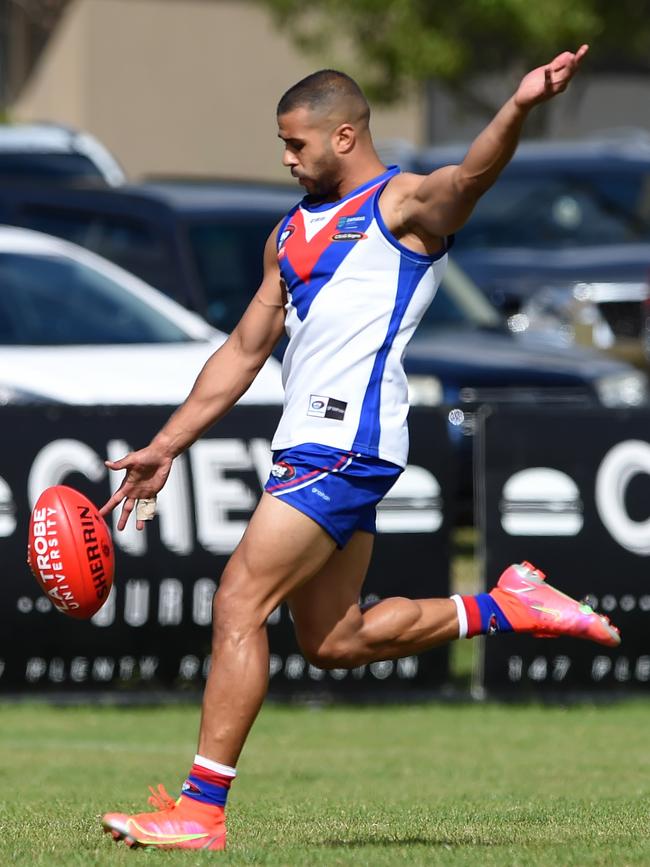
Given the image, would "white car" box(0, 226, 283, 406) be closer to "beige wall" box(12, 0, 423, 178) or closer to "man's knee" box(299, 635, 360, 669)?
"man's knee" box(299, 635, 360, 669)

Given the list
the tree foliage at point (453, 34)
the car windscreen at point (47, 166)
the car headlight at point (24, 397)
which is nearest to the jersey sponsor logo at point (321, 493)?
the car headlight at point (24, 397)

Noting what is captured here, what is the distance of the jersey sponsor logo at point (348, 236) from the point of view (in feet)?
17.7

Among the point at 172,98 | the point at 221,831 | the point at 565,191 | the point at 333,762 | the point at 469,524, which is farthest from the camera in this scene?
the point at 172,98

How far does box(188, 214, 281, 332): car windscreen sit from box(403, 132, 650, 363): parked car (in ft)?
11.8

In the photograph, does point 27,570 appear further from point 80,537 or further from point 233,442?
point 80,537

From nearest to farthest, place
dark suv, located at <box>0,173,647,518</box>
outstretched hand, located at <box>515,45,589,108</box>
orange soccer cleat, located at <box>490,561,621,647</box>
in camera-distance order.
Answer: outstretched hand, located at <box>515,45,589,108</box> < orange soccer cleat, located at <box>490,561,621,647</box> < dark suv, located at <box>0,173,647,518</box>

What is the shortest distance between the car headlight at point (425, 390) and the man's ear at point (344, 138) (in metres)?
6.45

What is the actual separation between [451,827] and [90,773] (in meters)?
2.55

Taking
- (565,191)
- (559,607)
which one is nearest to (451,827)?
(559,607)

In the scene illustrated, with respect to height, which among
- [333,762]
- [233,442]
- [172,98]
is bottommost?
[333,762]

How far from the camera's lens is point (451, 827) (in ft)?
18.9

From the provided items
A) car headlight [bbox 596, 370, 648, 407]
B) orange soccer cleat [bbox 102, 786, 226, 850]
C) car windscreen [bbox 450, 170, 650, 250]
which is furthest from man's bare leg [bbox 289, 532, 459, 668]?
car windscreen [bbox 450, 170, 650, 250]

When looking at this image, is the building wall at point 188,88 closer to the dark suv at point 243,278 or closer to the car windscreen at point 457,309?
the car windscreen at point 457,309

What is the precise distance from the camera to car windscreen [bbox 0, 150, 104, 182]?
16.8 m
